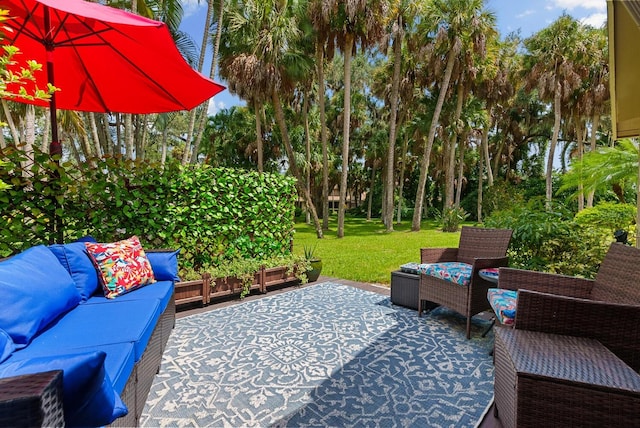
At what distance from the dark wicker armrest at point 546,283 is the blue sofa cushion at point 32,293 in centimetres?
338

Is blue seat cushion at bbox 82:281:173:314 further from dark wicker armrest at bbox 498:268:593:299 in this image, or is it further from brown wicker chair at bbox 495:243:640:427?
dark wicker armrest at bbox 498:268:593:299

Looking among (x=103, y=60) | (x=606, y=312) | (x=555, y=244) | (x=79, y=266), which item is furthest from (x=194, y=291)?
(x=555, y=244)

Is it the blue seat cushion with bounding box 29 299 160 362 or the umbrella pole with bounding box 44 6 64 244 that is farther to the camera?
the umbrella pole with bounding box 44 6 64 244

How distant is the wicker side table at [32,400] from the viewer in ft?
2.64

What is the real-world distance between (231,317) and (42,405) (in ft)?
10.2

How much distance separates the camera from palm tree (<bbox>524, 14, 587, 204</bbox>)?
13617 mm

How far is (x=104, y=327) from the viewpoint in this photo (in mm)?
2023

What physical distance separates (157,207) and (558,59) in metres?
17.2

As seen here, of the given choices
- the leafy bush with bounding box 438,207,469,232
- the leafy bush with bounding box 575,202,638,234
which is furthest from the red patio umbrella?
the leafy bush with bounding box 438,207,469,232

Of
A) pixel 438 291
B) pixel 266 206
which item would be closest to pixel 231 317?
pixel 266 206

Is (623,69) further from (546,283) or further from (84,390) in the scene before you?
(84,390)

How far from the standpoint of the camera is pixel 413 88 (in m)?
15.6

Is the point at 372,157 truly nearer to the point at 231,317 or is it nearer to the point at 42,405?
the point at 231,317

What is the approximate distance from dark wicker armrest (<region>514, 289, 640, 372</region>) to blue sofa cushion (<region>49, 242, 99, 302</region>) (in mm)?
3180
